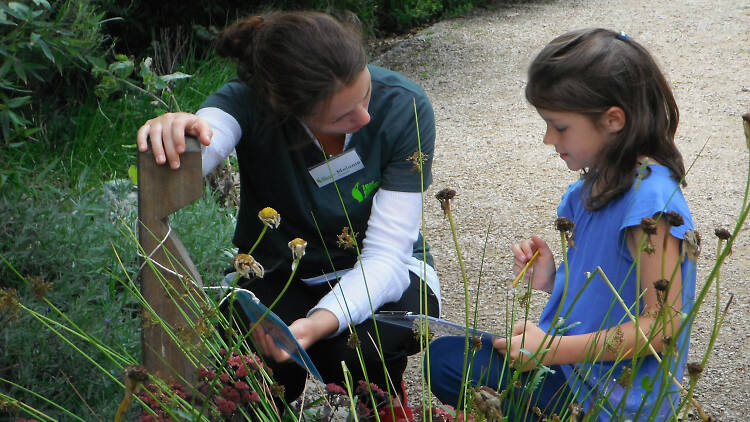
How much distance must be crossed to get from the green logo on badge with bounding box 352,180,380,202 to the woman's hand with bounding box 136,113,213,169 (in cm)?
65

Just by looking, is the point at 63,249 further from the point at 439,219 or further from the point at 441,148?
the point at 441,148

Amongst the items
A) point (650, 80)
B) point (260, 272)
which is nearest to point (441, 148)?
point (650, 80)

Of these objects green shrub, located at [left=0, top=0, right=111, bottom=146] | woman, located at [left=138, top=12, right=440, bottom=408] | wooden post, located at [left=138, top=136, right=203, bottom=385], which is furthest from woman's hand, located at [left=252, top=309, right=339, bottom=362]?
green shrub, located at [left=0, top=0, right=111, bottom=146]

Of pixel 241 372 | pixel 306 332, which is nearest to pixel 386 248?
pixel 306 332

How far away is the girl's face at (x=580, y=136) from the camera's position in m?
2.13

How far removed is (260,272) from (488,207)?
3676mm

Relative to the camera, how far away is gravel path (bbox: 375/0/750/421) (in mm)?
3805

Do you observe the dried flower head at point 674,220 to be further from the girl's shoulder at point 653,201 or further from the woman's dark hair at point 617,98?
the woman's dark hair at point 617,98

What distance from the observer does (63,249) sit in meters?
2.75

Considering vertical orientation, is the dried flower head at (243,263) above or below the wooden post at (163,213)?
above

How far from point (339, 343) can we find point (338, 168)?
0.49 m

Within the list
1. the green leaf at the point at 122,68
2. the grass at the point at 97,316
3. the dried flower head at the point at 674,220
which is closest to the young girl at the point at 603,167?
the grass at the point at 97,316

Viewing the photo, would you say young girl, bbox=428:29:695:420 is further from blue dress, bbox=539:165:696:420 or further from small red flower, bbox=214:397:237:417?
small red flower, bbox=214:397:237:417

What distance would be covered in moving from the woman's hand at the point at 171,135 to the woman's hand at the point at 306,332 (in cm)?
47
